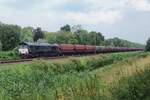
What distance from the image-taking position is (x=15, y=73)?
3008 centimetres

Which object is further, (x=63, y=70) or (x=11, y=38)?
(x=11, y=38)

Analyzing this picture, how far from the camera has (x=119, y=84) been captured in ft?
45.8

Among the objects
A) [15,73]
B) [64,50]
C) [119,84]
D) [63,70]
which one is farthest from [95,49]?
[119,84]

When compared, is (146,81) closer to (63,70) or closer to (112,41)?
(63,70)

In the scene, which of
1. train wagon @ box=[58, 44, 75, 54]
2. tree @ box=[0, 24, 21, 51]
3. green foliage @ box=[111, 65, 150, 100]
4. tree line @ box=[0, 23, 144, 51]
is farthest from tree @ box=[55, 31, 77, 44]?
green foliage @ box=[111, 65, 150, 100]

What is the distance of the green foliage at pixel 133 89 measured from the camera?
12.6 m

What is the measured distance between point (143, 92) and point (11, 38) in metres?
103

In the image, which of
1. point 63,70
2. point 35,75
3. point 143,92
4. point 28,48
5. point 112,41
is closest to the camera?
point 143,92

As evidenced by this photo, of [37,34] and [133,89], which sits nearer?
[133,89]

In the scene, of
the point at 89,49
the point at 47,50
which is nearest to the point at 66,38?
the point at 89,49

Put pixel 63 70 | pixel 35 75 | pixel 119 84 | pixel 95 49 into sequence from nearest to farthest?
pixel 119 84 < pixel 35 75 < pixel 63 70 < pixel 95 49

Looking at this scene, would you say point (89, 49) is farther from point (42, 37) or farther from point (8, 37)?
point (42, 37)

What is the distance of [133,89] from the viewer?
13.0m

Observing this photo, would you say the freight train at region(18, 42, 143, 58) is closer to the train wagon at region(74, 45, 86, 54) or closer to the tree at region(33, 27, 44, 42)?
the train wagon at region(74, 45, 86, 54)
